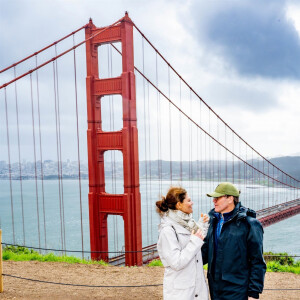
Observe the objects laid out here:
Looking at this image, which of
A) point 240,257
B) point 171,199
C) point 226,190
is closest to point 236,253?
point 240,257

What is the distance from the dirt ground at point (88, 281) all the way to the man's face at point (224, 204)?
317 centimetres

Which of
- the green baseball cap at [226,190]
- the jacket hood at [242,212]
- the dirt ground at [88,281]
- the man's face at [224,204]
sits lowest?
the dirt ground at [88,281]

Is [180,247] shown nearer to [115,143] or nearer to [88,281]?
[88,281]

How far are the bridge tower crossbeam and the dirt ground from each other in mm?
4175

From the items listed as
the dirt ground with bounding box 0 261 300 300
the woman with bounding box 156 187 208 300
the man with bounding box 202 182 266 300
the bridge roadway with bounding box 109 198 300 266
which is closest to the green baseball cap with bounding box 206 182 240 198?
the man with bounding box 202 182 266 300

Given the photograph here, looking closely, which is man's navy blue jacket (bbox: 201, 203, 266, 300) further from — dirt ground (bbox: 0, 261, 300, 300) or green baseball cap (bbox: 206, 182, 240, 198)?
dirt ground (bbox: 0, 261, 300, 300)

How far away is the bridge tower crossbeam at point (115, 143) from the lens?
11.0 m

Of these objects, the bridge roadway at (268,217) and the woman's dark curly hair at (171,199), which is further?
the bridge roadway at (268,217)

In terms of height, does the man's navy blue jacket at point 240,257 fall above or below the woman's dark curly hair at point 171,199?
below

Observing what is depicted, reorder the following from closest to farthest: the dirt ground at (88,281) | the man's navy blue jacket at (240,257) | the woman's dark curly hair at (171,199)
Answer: the man's navy blue jacket at (240,257) → the woman's dark curly hair at (171,199) → the dirt ground at (88,281)

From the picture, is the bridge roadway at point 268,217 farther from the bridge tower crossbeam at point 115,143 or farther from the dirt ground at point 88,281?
the dirt ground at point 88,281

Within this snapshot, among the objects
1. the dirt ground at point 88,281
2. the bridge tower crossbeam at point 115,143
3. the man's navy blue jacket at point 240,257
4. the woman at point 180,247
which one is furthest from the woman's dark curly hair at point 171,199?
the bridge tower crossbeam at point 115,143

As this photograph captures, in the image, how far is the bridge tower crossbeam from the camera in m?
11.0

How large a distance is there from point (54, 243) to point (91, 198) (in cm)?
3246
